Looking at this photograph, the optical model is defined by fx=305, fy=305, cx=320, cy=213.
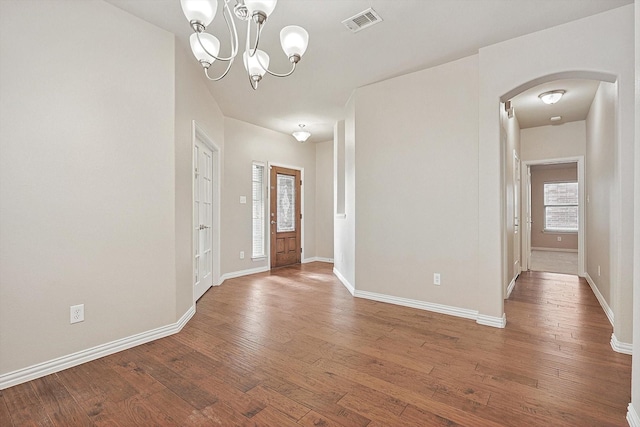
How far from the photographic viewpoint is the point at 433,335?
2.77 metres

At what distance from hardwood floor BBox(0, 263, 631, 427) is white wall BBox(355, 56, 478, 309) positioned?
0.52 metres

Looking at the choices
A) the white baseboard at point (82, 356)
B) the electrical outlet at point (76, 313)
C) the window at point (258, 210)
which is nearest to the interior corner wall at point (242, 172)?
the window at point (258, 210)

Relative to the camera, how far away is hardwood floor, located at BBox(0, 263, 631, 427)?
66.3 inches

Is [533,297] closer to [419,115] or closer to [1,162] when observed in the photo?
[419,115]

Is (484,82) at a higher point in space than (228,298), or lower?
higher

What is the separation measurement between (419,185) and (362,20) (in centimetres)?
182

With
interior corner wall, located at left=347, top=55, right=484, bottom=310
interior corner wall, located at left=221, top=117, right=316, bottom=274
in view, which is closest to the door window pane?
Answer: interior corner wall, located at left=221, top=117, right=316, bottom=274

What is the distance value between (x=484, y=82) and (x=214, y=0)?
103 inches

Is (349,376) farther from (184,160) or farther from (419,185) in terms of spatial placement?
(184,160)

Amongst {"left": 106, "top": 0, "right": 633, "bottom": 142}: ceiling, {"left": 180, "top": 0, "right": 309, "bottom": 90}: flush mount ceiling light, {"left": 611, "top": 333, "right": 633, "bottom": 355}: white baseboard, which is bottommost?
{"left": 611, "top": 333, "right": 633, "bottom": 355}: white baseboard

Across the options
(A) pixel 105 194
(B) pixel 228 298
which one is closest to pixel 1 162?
(A) pixel 105 194

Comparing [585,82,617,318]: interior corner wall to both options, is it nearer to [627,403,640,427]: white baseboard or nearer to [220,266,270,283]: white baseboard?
[627,403,640,427]: white baseboard

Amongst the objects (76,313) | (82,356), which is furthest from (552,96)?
(82,356)

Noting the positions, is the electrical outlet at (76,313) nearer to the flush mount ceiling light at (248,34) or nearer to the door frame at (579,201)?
the flush mount ceiling light at (248,34)
